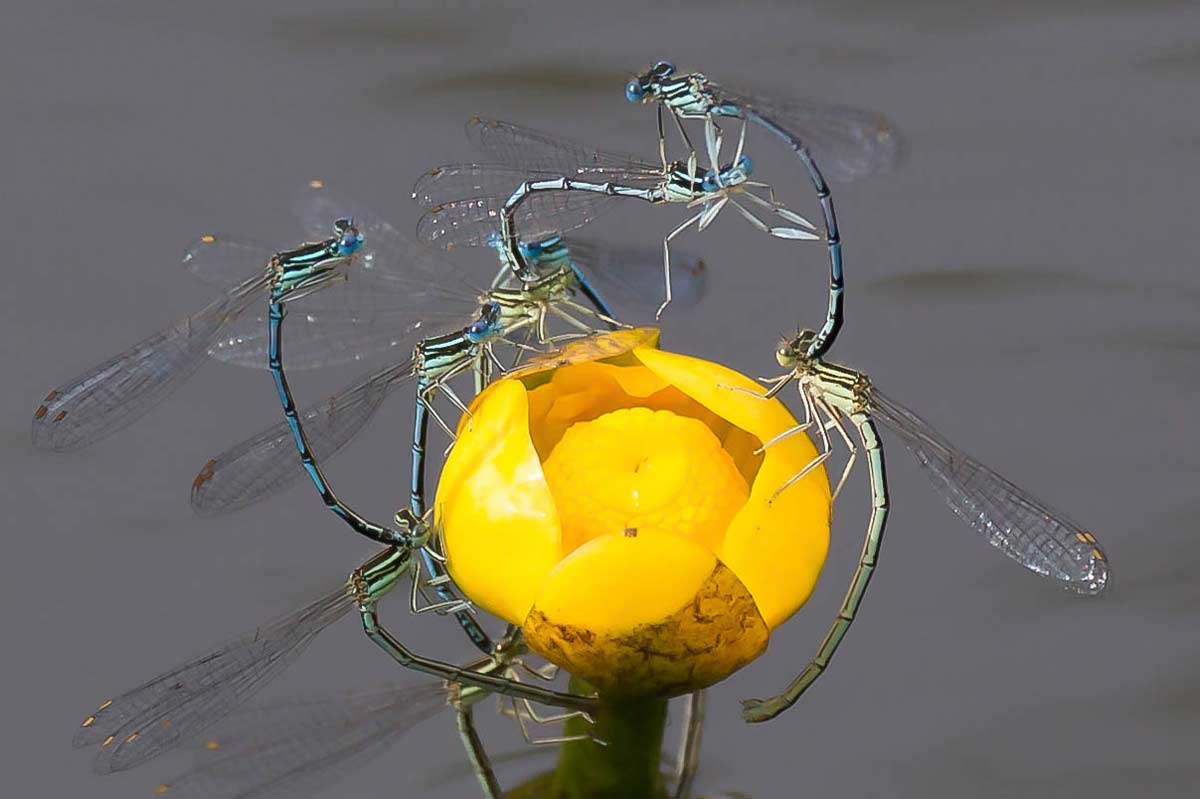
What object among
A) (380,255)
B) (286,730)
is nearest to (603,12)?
(380,255)

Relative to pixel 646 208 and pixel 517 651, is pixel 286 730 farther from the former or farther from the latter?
pixel 646 208

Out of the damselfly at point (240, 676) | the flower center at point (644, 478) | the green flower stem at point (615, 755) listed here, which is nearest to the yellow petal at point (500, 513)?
the flower center at point (644, 478)

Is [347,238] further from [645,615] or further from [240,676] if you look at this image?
[645,615]

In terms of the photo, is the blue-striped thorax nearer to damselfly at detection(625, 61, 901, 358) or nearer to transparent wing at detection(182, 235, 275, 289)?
transparent wing at detection(182, 235, 275, 289)

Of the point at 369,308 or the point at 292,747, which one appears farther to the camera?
the point at 369,308

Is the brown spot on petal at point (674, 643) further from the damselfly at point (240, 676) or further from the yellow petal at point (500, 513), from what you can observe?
the damselfly at point (240, 676)

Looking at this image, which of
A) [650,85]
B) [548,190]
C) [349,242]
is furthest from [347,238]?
[650,85]
